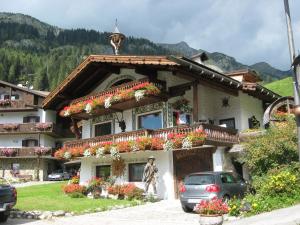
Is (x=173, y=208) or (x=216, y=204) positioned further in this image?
(x=173, y=208)

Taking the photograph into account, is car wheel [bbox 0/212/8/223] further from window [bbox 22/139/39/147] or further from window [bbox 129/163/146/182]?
window [bbox 22/139/39/147]

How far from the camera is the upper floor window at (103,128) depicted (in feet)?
97.2

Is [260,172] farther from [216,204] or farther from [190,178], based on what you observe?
[216,204]

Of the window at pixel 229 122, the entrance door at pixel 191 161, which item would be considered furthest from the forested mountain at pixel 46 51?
the entrance door at pixel 191 161

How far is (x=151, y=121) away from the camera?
86.1 feet

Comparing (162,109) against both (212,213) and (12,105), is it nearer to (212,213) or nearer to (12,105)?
(212,213)

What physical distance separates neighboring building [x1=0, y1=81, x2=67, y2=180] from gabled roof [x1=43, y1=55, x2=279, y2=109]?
63.0 feet

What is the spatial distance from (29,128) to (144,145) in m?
31.2

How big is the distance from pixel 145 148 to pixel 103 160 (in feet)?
20.6

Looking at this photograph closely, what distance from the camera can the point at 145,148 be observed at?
22797 millimetres

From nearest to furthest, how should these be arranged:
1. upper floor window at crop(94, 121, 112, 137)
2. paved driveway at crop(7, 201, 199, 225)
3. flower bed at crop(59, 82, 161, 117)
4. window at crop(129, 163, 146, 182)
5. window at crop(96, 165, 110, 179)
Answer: paved driveway at crop(7, 201, 199, 225) < flower bed at crop(59, 82, 161, 117) < window at crop(129, 163, 146, 182) < window at crop(96, 165, 110, 179) < upper floor window at crop(94, 121, 112, 137)

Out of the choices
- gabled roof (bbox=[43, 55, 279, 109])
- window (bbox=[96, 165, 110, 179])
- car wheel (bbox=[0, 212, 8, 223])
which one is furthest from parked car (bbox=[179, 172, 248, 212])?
window (bbox=[96, 165, 110, 179])

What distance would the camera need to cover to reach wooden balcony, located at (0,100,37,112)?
171 ft

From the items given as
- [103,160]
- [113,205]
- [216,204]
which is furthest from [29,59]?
[216,204]
